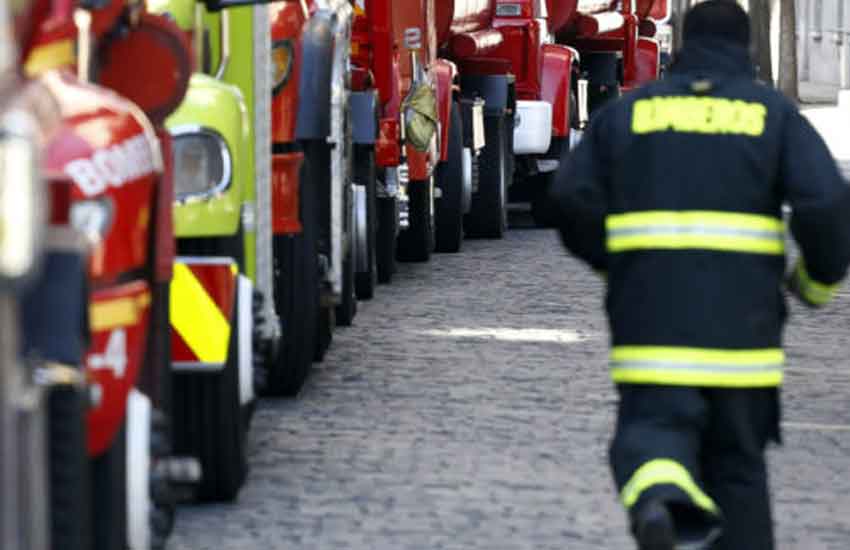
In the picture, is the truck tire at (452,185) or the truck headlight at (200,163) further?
the truck tire at (452,185)

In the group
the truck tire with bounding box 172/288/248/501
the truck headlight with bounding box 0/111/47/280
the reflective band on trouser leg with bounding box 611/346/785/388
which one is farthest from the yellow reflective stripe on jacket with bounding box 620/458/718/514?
the truck tire with bounding box 172/288/248/501

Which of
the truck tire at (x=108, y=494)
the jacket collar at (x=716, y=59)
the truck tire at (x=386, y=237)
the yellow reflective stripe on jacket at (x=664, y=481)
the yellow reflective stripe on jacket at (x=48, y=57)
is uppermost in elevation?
the yellow reflective stripe on jacket at (x=48, y=57)

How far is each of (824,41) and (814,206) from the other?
54.3m

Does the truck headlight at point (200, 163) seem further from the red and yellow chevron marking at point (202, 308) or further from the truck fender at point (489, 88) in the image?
the truck fender at point (489, 88)

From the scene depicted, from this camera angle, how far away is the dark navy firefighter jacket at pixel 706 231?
6500mm

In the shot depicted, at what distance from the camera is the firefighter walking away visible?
6449mm

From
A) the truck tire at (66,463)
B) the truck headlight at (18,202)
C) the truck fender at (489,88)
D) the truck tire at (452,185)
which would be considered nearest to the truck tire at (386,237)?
the truck tire at (452,185)

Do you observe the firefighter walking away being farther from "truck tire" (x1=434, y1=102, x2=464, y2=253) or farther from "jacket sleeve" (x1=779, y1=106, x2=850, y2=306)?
"truck tire" (x1=434, y1=102, x2=464, y2=253)

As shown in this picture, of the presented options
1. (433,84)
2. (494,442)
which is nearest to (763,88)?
(494,442)

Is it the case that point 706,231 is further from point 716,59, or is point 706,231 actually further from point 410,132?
point 410,132

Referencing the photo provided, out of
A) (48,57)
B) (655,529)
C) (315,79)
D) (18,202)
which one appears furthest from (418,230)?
(18,202)

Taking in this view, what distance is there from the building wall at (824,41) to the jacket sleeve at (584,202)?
49511 mm

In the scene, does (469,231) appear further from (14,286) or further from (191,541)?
(14,286)

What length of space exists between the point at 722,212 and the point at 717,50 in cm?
40
